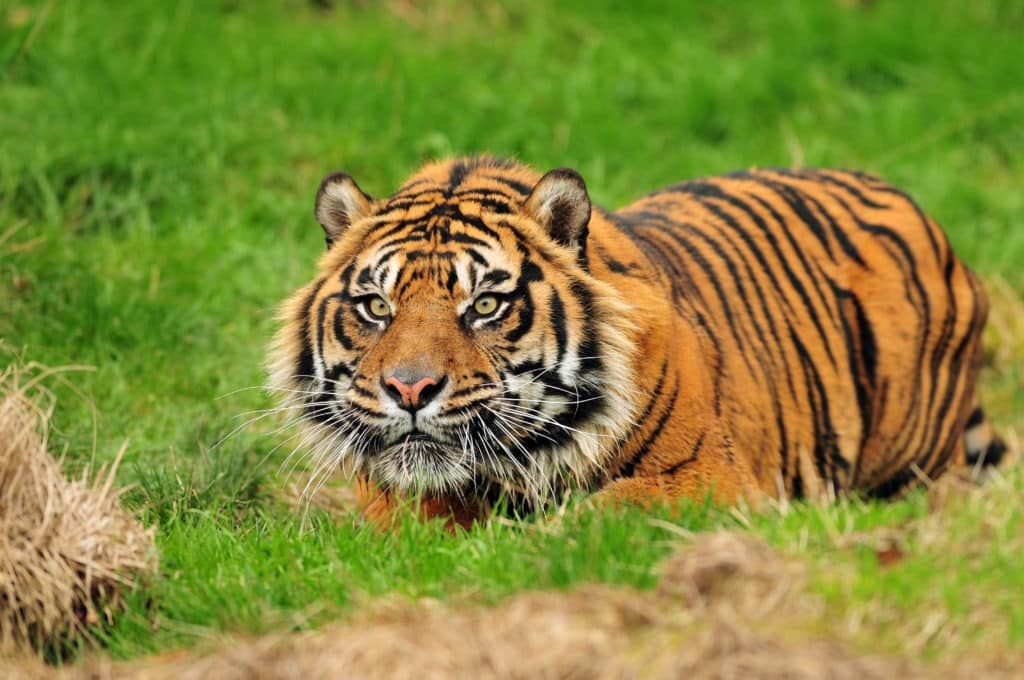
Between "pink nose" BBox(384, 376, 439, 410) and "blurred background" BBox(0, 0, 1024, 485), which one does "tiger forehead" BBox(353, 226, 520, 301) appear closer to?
"pink nose" BBox(384, 376, 439, 410)

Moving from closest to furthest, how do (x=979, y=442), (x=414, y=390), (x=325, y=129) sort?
(x=414, y=390) → (x=979, y=442) → (x=325, y=129)

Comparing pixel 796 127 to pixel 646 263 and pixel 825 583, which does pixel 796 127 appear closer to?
pixel 646 263

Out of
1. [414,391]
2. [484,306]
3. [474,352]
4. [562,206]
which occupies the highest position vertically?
[562,206]

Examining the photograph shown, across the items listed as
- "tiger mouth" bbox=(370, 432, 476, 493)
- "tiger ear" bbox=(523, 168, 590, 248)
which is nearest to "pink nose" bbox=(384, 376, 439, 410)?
"tiger mouth" bbox=(370, 432, 476, 493)

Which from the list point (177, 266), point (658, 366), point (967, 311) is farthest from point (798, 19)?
point (658, 366)

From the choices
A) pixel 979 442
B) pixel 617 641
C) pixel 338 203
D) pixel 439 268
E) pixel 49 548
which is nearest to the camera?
pixel 617 641

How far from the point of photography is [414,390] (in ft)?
13.0

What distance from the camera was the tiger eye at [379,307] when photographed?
422cm

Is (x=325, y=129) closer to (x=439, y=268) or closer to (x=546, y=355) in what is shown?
(x=439, y=268)

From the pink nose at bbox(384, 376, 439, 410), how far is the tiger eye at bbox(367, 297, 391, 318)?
0.28 metres

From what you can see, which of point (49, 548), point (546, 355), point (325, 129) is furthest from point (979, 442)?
point (49, 548)

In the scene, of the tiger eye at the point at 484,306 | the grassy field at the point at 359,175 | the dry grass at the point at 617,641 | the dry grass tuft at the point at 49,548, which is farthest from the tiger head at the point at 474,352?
the dry grass at the point at 617,641

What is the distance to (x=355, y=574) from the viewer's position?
3.70m

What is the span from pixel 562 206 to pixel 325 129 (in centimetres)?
369
